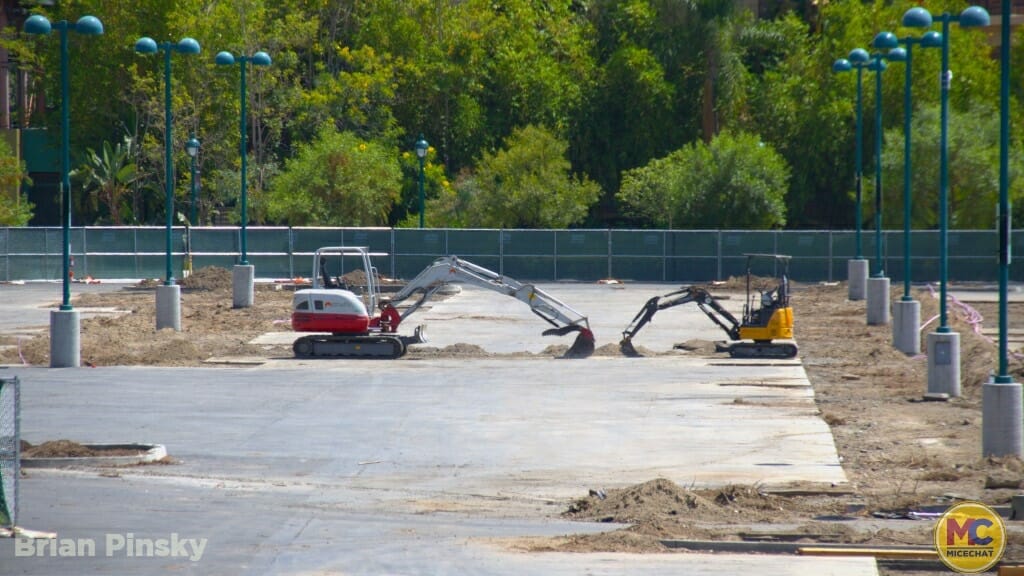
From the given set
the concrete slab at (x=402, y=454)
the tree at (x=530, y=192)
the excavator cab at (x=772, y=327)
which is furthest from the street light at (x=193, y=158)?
the excavator cab at (x=772, y=327)

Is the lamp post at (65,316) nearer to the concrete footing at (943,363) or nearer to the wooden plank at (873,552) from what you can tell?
the concrete footing at (943,363)

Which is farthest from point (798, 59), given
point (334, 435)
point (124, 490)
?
point (124, 490)

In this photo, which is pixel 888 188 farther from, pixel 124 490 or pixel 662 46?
pixel 124 490

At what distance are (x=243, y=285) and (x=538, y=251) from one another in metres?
17.2

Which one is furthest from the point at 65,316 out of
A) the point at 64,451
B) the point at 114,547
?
the point at 114,547

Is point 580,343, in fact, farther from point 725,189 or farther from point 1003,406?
point 725,189

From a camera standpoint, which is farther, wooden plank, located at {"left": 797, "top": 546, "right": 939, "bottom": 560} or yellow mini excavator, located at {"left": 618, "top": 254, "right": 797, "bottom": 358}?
yellow mini excavator, located at {"left": 618, "top": 254, "right": 797, "bottom": 358}

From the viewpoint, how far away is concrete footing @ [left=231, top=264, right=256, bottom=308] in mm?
41188

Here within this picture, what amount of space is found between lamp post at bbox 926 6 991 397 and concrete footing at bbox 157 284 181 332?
19164 mm

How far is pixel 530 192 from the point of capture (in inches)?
2309

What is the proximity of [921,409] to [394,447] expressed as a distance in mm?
9118

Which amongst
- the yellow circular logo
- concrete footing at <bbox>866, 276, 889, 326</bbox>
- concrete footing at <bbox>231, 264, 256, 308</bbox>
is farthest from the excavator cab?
concrete footing at <bbox>231, 264, 256, 308</bbox>

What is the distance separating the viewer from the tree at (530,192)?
58.9 metres

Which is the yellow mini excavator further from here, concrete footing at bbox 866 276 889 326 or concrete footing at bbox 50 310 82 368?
concrete footing at bbox 50 310 82 368
